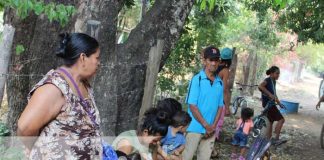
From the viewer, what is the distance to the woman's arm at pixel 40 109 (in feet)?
7.32

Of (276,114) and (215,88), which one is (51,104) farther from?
(276,114)

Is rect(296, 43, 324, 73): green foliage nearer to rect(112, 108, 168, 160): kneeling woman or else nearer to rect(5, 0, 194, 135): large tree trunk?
rect(5, 0, 194, 135): large tree trunk

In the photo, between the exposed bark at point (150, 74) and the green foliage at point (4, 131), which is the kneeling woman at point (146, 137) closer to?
the exposed bark at point (150, 74)

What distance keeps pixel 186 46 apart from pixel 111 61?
375 centimetres

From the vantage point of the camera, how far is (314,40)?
1159 cm

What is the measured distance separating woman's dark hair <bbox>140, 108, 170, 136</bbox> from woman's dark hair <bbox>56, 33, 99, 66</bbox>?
141 cm

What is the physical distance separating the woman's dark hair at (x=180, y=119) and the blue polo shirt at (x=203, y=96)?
303 mm

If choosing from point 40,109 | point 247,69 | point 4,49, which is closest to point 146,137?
point 4,49

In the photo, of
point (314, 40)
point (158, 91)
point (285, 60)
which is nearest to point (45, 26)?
point (158, 91)

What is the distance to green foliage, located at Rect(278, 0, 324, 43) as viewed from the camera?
33.2 ft

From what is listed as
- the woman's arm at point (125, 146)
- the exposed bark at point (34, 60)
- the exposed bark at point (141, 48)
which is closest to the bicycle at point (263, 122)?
the exposed bark at point (141, 48)

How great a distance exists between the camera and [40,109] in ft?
7.32

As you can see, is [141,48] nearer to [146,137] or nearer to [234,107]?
[146,137]

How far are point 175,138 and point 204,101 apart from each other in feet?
1.64
